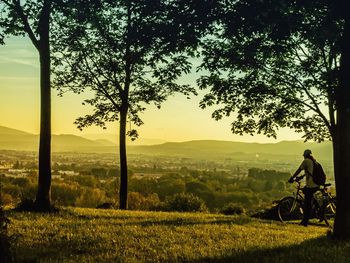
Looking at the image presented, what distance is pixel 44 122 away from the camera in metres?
19.1

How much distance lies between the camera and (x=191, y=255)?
10.5 meters

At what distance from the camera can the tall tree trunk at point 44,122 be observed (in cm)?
1903

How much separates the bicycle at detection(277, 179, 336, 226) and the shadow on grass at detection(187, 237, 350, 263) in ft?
20.4

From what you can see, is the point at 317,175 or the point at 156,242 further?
the point at 317,175

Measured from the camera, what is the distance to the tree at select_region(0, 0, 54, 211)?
19031 mm

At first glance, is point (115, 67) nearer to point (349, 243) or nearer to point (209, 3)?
point (209, 3)

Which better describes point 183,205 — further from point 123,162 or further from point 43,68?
point 43,68

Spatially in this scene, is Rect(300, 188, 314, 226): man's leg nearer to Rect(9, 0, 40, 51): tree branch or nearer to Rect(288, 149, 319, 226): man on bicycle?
Rect(288, 149, 319, 226): man on bicycle

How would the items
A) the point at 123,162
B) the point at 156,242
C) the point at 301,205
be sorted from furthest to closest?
1. the point at 123,162
2. the point at 301,205
3. the point at 156,242

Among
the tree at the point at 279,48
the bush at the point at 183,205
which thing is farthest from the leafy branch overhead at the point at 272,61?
the bush at the point at 183,205

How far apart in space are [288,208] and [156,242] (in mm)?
9237

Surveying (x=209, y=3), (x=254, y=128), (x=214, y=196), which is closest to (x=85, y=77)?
(x=254, y=128)

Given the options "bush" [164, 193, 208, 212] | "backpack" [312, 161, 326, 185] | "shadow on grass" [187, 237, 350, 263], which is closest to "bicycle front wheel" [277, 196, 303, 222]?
"backpack" [312, 161, 326, 185]

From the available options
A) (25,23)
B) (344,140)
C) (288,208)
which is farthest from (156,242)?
(25,23)
